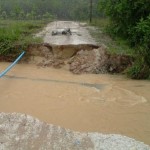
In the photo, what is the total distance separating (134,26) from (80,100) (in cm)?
458

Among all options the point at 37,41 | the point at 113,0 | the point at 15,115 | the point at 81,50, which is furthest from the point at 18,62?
the point at 15,115

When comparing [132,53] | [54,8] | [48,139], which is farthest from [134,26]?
[54,8]

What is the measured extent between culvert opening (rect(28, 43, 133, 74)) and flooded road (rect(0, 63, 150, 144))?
344 millimetres

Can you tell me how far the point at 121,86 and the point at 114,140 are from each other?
333cm

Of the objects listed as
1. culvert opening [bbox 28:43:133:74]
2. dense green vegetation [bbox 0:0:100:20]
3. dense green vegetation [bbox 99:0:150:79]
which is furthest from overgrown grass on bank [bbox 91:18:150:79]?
dense green vegetation [bbox 0:0:100:20]

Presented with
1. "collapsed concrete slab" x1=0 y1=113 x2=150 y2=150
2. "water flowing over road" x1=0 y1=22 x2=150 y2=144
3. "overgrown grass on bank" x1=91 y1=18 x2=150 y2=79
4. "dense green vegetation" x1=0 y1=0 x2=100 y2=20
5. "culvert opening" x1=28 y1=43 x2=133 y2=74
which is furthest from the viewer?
"dense green vegetation" x1=0 y1=0 x2=100 y2=20

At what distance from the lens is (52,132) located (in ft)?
14.3

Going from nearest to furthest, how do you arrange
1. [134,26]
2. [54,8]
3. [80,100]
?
[80,100], [134,26], [54,8]

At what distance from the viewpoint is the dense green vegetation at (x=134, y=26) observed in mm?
8055

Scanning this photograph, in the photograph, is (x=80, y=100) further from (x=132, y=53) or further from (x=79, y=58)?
(x=132, y=53)

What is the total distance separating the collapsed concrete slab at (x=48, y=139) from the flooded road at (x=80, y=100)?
23.8 inches

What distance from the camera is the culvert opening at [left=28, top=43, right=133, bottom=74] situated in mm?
8602

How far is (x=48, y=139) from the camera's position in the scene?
13.5 ft

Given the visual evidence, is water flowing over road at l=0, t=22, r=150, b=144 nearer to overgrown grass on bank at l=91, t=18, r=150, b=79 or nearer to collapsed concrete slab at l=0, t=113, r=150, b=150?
overgrown grass on bank at l=91, t=18, r=150, b=79
